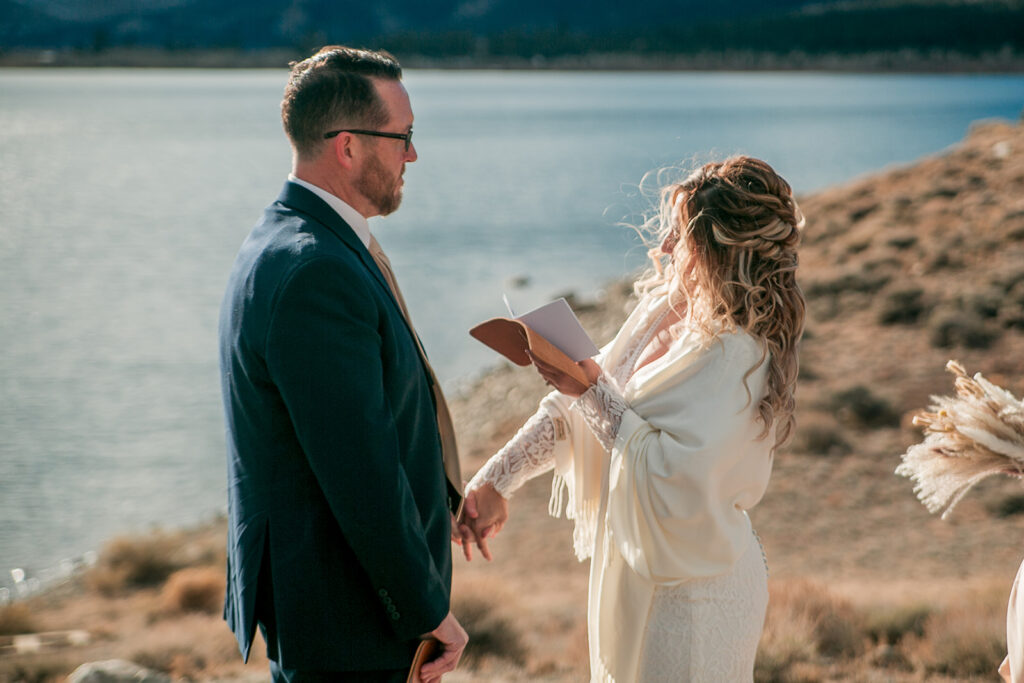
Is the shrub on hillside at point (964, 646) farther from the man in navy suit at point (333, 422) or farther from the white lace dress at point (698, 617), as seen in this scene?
the man in navy suit at point (333, 422)

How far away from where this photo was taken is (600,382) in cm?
225

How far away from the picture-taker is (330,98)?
1.95 m

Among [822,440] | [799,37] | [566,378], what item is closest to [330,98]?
[566,378]

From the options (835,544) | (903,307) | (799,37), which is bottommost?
(835,544)

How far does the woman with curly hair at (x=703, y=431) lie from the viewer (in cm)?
210

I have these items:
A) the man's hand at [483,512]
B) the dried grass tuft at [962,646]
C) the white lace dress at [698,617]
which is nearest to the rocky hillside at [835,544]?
the dried grass tuft at [962,646]

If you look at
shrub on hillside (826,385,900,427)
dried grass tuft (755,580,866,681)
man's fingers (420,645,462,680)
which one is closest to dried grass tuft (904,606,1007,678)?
dried grass tuft (755,580,866,681)

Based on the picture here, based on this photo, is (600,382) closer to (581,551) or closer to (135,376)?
(581,551)

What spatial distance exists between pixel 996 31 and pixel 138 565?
106 metres

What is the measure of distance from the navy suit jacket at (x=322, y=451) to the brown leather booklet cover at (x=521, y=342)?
317 millimetres

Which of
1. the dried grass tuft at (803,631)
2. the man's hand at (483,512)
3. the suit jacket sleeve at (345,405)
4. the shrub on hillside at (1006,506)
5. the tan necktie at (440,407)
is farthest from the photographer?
the shrub on hillside at (1006,506)

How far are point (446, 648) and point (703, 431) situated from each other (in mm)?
735

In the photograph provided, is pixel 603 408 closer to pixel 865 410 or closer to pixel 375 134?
pixel 375 134

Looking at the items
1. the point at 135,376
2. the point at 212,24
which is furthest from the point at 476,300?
the point at 212,24
